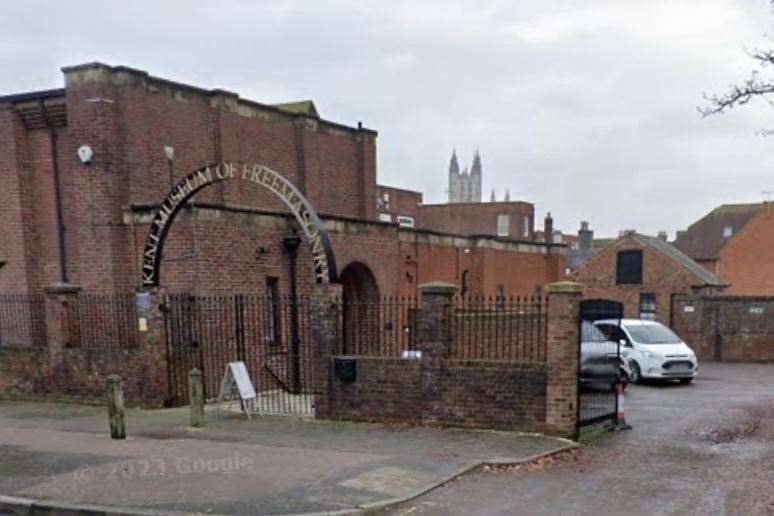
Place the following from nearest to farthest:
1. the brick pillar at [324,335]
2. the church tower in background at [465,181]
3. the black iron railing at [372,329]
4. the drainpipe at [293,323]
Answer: the brick pillar at [324,335], the drainpipe at [293,323], the black iron railing at [372,329], the church tower in background at [465,181]

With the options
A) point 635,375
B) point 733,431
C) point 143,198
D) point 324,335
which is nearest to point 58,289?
point 143,198

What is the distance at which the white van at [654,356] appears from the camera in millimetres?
17453

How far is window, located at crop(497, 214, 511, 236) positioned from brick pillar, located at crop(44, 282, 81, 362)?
43.8 metres

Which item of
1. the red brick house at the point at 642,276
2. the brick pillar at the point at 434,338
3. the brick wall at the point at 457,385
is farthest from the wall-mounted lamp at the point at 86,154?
the red brick house at the point at 642,276

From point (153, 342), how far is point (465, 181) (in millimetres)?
114431

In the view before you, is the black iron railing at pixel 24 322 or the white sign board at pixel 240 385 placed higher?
the black iron railing at pixel 24 322

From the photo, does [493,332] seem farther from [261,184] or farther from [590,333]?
[261,184]

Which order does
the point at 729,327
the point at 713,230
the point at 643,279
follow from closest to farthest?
the point at 729,327 < the point at 643,279 < the point at 713,230

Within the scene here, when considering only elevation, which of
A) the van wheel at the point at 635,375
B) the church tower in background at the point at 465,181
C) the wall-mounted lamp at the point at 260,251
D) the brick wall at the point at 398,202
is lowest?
the van wheel at the point at 635,375

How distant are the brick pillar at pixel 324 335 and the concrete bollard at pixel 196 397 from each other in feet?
6.27

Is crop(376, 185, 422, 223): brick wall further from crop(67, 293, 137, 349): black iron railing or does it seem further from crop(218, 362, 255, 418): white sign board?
crop(218, 362, 255, 418): white sign board

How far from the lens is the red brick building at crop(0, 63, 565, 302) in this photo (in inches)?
584

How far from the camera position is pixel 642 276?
104ft

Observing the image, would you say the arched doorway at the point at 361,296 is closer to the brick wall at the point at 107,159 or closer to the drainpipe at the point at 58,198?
the brick wall at the point at 107,159
